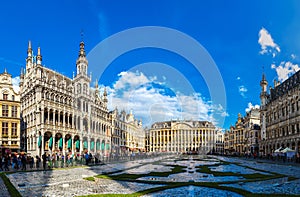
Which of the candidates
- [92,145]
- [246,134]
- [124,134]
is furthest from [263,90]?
[92,145]

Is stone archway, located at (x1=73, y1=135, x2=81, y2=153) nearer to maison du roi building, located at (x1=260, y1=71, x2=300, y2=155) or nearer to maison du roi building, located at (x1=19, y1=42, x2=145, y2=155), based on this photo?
maison du roi building, located at (x1=19, y1=42, x2=145, y2=155)

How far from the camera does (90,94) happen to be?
A: 76.4 m

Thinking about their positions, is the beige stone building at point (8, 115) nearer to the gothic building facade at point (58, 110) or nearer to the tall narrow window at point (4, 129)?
the tall narrow window at point (4, 129)

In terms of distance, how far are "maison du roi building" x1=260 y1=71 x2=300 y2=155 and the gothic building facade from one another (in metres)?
47.0

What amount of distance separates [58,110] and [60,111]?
3.03 ft

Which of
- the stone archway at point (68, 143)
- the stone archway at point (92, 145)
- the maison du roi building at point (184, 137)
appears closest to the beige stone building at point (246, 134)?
the maison du roi building at point (184, 137)

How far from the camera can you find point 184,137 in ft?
604

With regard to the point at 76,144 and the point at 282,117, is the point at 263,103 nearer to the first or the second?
the point at 282,117

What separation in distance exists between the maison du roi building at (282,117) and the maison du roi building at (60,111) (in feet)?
154

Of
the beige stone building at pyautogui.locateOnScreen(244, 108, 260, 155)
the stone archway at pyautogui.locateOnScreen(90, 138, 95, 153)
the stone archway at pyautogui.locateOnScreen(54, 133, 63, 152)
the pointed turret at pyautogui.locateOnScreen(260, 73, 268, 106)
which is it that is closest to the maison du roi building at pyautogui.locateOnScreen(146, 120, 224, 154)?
the beige stone building at pyautogui.locateOnScreen(244, 108, 260, 155)

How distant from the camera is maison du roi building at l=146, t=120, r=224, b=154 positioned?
18312 centimetres

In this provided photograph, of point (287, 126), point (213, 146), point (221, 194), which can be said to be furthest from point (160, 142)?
point (221, 194)

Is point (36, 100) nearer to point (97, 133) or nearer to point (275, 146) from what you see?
point (97, 133)

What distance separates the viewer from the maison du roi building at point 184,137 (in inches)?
7210
